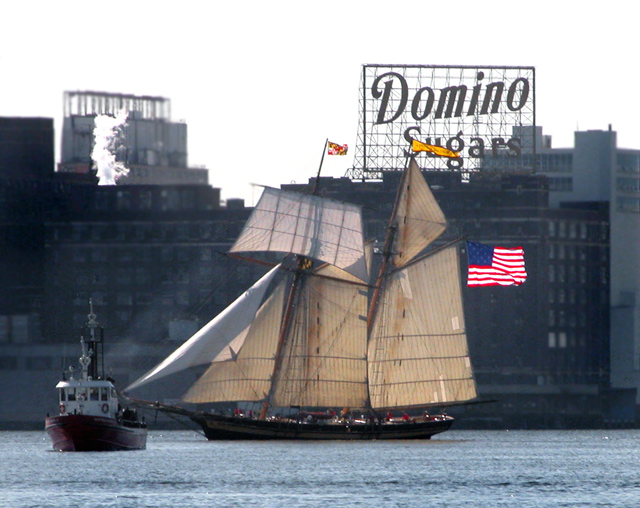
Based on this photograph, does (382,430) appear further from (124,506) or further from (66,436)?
(124,506)

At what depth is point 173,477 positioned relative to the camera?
10731cm

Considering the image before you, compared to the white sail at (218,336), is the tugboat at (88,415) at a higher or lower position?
lower

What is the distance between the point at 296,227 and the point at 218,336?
16615mm

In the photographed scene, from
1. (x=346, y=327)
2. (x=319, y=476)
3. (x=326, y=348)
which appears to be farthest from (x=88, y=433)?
(x=346, y=327)

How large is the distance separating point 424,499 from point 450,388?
53853 millimetres

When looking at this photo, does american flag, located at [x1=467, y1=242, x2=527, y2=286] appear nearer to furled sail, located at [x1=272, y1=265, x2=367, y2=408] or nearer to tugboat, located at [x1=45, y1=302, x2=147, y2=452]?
furled sail, located at [x1=272, y1=265, x2=367, y2=408]

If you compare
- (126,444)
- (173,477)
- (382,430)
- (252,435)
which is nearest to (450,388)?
(382,430)

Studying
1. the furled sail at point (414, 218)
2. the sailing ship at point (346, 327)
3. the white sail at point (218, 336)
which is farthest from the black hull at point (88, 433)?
the furled sail at point (414, 218)

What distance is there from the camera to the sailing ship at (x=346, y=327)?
147m

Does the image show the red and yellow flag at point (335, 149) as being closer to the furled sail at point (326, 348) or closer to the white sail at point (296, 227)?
the white sail at point (296, 227)

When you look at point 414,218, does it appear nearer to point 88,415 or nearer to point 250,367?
point 250,367

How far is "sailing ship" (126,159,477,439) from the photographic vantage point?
14700cm

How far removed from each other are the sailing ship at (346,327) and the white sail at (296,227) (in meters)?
0.08

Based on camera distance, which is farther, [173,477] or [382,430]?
[382,430]
